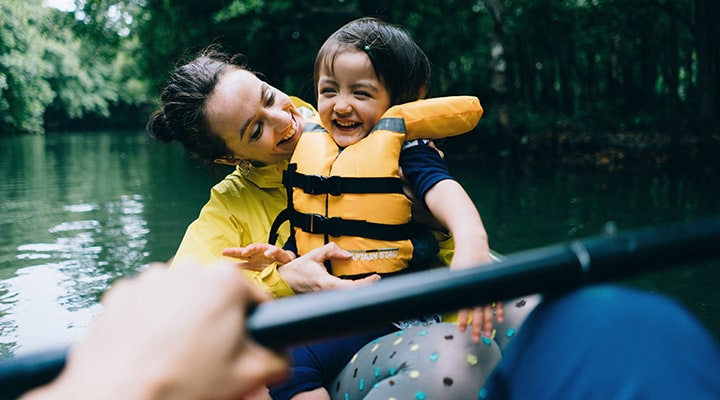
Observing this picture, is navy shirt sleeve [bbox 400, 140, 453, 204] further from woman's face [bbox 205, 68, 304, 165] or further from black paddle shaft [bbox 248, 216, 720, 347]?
black paddle shaft [bbox 248, 216, 720, 347]

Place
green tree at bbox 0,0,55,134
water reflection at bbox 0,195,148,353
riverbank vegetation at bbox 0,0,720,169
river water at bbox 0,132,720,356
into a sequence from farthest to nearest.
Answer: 1. green tree at bbox 0,0,55,134
2. riverbank vegetation at bbox 0,0,720,169
3. river water at bbox 0,132,720,356
4. water reflection at bbox 0,195,148,353

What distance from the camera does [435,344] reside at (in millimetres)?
1084

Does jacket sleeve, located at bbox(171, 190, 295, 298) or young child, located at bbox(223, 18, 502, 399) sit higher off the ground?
young child, located at bbox(223, 18, 502, 399)

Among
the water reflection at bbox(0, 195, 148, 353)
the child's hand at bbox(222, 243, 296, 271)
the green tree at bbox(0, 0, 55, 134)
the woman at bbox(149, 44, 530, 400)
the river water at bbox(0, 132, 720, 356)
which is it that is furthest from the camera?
the green tree at bbox(0, 0, 55, 134)

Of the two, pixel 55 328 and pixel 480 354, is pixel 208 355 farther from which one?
pixel 55 328

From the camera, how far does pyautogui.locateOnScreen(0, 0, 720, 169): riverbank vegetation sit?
7.92 meters

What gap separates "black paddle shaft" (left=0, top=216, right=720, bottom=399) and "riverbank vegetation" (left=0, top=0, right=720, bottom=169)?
7.33 metres

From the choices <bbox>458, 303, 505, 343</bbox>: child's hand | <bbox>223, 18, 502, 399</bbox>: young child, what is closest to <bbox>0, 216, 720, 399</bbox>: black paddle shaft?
<bbox>458, 303, 505, 343</bbox>: child's hand

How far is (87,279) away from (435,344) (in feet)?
9.58

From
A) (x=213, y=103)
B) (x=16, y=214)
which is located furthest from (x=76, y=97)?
(x=213, y=103)

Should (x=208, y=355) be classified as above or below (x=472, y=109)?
below

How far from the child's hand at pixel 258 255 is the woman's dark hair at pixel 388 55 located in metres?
0.50

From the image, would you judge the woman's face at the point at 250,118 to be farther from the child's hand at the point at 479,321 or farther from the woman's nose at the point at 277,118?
the child's hand at the point at 479,321

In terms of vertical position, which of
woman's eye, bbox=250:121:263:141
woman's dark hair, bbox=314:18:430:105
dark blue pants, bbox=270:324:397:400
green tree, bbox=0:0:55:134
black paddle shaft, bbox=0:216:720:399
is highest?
green tree, bbox=0:0:55:134
